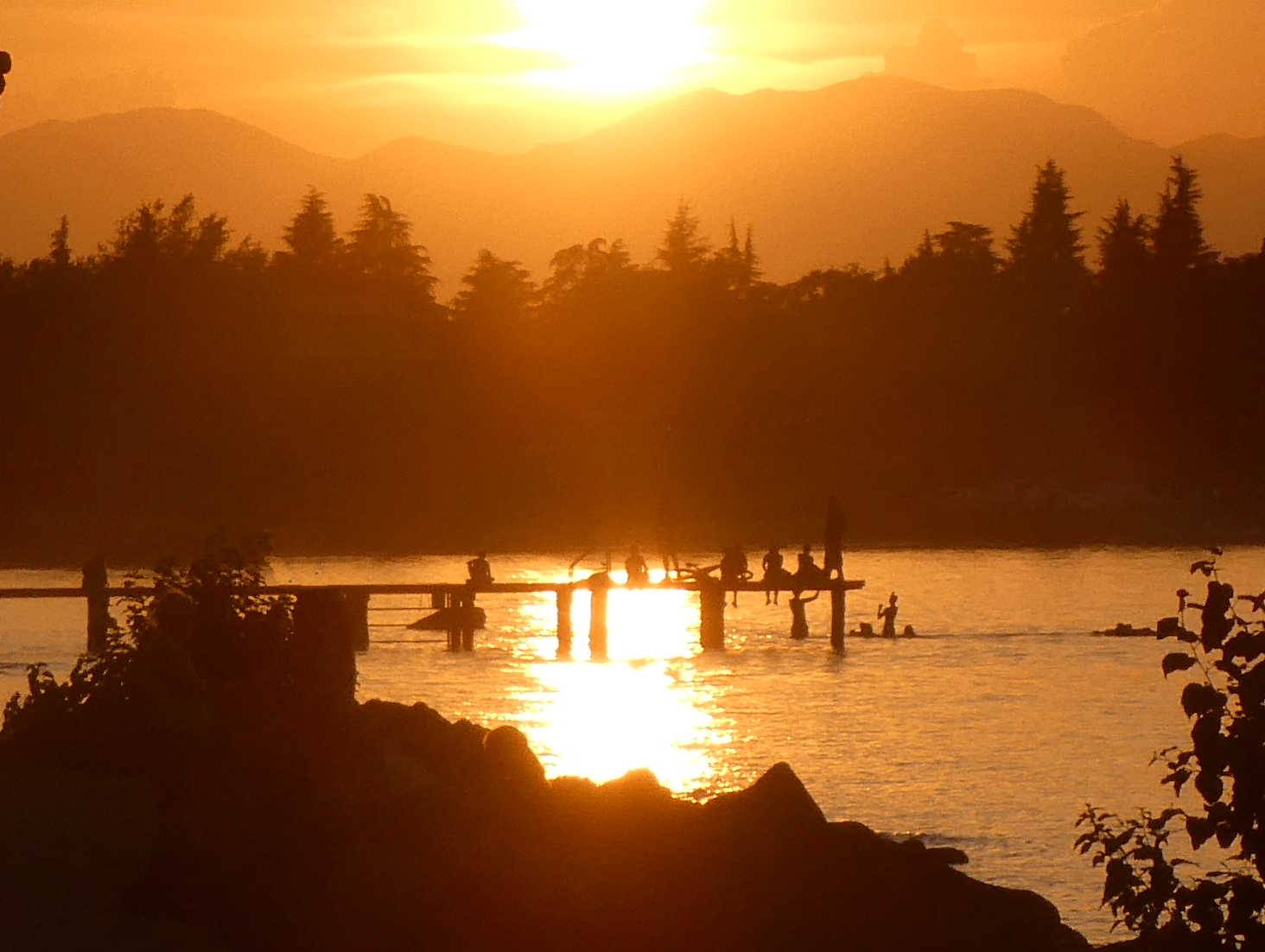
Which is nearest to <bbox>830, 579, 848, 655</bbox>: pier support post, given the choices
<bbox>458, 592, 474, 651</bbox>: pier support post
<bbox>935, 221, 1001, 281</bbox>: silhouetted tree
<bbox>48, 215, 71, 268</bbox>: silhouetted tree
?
<bbox>458, 592, 474, 651</bbox>: pier support post

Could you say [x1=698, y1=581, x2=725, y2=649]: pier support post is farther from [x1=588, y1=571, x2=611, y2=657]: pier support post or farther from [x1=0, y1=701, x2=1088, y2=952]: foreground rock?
[x1=0, y1=701, x2=1088, y2=952]: foreground rock

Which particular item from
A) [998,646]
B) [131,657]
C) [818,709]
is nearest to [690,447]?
[998,646]

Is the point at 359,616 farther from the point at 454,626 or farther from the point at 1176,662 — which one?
the point at 1176,662

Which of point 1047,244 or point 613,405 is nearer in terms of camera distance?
point 613,405

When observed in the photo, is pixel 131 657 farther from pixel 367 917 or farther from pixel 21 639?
pixel 21 639

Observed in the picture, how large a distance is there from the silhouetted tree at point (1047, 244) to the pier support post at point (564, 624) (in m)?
80.2

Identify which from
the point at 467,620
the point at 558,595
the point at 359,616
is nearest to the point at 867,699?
the point at 558,595

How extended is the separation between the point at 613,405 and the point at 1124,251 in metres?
30.5

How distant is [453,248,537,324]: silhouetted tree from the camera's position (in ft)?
391

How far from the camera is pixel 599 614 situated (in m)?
50.7

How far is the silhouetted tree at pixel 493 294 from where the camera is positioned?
119 m

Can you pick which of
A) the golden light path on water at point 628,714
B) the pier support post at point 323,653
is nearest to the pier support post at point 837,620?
the golden light path on water at point 628,714

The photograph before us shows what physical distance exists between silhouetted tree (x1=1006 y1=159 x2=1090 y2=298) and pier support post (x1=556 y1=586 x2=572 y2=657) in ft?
263

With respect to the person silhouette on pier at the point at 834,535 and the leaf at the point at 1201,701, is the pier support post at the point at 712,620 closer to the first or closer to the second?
the person silhouette on pier at the point at 834,535
